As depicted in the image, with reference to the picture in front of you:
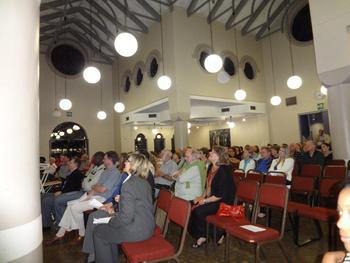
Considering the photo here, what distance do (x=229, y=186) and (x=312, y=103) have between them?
7826 mm

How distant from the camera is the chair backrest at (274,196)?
8.87ft

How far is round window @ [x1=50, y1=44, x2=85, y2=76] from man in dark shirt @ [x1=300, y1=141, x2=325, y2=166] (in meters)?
10.6

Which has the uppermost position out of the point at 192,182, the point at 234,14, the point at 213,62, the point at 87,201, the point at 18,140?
the point at 234,14

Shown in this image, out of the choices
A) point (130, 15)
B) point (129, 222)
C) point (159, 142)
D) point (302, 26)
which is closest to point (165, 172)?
point (129, 222)

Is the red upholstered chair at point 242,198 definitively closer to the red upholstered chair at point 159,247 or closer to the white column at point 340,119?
the red upholstered chair at point 159,247

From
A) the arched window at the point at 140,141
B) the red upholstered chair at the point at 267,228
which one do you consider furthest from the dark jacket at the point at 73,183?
the arched window at the point at 140,141

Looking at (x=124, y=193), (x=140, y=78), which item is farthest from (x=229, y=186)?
(x=140, y=78)

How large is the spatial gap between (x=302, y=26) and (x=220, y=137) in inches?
Answer: 247

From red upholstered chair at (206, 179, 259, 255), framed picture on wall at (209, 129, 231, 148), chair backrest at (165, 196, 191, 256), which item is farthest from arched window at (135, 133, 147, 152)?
chair backrest at (165, 196, 191, 256)

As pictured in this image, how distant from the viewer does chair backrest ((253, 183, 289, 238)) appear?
8.87 feet

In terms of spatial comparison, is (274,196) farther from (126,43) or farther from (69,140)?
(69,140)

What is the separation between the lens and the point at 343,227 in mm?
1081

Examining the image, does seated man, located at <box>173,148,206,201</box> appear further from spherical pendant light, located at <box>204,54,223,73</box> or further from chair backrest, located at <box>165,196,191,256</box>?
spherical pendant light, located at <box>204,54,223,73</box>

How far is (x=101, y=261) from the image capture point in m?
2.47
